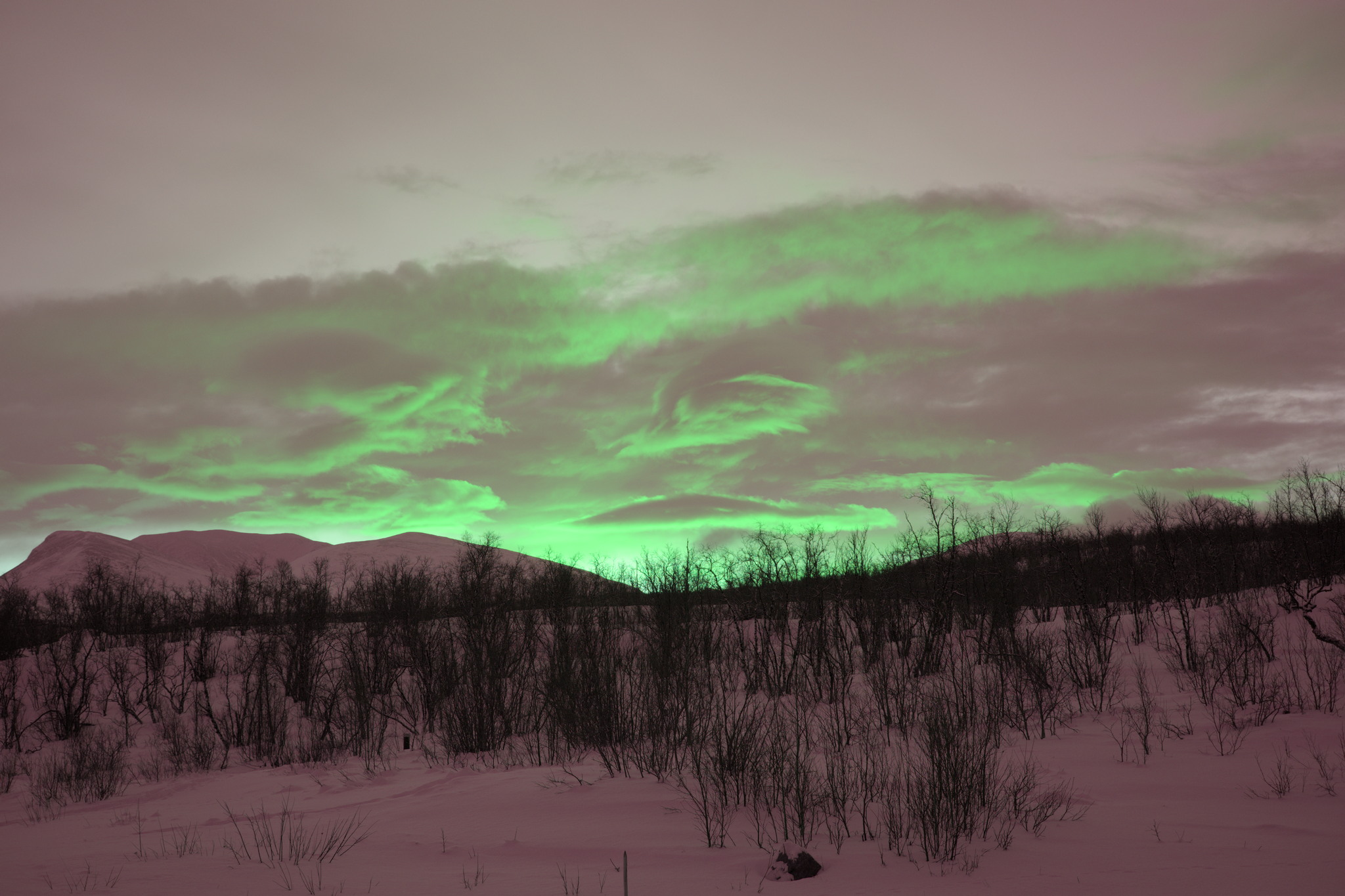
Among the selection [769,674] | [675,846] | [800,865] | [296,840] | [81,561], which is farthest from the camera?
[81,561]

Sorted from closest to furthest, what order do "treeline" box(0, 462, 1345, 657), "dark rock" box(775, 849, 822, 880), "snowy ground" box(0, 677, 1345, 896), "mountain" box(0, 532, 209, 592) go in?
1. "snowy ground" box(0, 677, 1345, 896)
2. "dark rock" box(775, 849, 822, 880)
3. "treeline" box(0, 462, 1345, 657)
4. "mountain" box(0, 532, 209, 592)

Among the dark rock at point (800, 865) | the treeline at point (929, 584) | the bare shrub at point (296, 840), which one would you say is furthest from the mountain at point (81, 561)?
the dark rock at point (800, 865)

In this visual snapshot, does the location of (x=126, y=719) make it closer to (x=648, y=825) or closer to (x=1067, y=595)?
(x=648, y=825)

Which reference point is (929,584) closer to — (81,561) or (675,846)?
(675,846)

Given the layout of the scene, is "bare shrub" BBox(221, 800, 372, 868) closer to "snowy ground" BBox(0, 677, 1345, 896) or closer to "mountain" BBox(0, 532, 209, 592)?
"snowy ground" BBox(0, 677, 1345, 896)

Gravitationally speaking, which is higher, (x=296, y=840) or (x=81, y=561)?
(x=81, y=561)

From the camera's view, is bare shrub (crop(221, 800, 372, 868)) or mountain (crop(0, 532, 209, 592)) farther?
mountain (crop(0, 532, 209, 592))

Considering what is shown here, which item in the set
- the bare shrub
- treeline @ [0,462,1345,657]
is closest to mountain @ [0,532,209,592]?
treeline @ [0,462,1345,657]

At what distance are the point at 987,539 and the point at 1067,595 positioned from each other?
40.3 ft

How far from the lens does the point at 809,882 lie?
7.43 metres

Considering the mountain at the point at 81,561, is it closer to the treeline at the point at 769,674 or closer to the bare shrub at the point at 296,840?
the treeline at the point at 769,674

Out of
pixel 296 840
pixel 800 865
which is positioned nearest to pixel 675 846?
pixel 800 865

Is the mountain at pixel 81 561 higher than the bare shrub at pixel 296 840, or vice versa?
the mountain at pixel 81 561

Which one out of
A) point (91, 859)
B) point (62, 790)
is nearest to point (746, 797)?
point (91, 859)
